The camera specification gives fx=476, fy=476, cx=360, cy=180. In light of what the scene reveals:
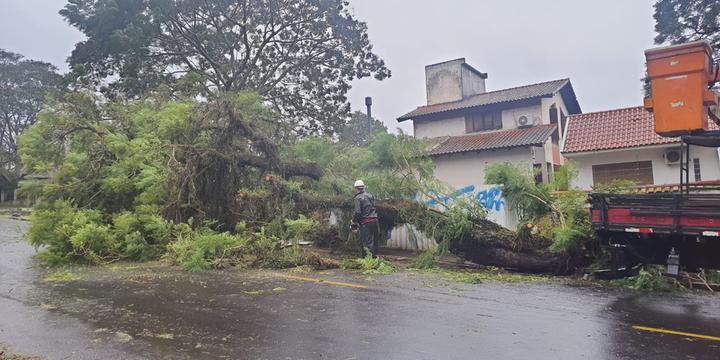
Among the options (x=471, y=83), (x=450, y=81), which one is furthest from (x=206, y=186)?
(x=471, y=83)

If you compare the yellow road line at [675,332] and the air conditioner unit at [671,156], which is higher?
the air conditioner unit at [671,156]

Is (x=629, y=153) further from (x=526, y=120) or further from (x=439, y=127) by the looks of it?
(x=439, y=127)

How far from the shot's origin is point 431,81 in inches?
1145

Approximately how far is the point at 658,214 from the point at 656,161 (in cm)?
1548

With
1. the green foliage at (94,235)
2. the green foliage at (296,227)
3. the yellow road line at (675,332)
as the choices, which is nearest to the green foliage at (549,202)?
the yellow road line at (675,332)

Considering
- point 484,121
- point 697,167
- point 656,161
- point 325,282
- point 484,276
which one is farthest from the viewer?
point 484,121

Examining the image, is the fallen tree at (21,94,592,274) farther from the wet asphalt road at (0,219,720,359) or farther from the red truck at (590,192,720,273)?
the red truck at (590,192,720,273)

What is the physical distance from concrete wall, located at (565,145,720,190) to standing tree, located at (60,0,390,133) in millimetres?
11629

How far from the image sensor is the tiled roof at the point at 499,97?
23.8m

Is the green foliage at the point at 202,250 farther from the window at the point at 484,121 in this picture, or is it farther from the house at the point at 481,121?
the window at the point at 484,121

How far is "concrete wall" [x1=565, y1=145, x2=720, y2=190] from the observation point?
1808 centimetres

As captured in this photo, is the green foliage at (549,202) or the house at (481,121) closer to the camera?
the green foliage at (549,202)

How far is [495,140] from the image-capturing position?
2239 centimetres

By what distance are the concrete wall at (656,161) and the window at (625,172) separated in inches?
6.2
